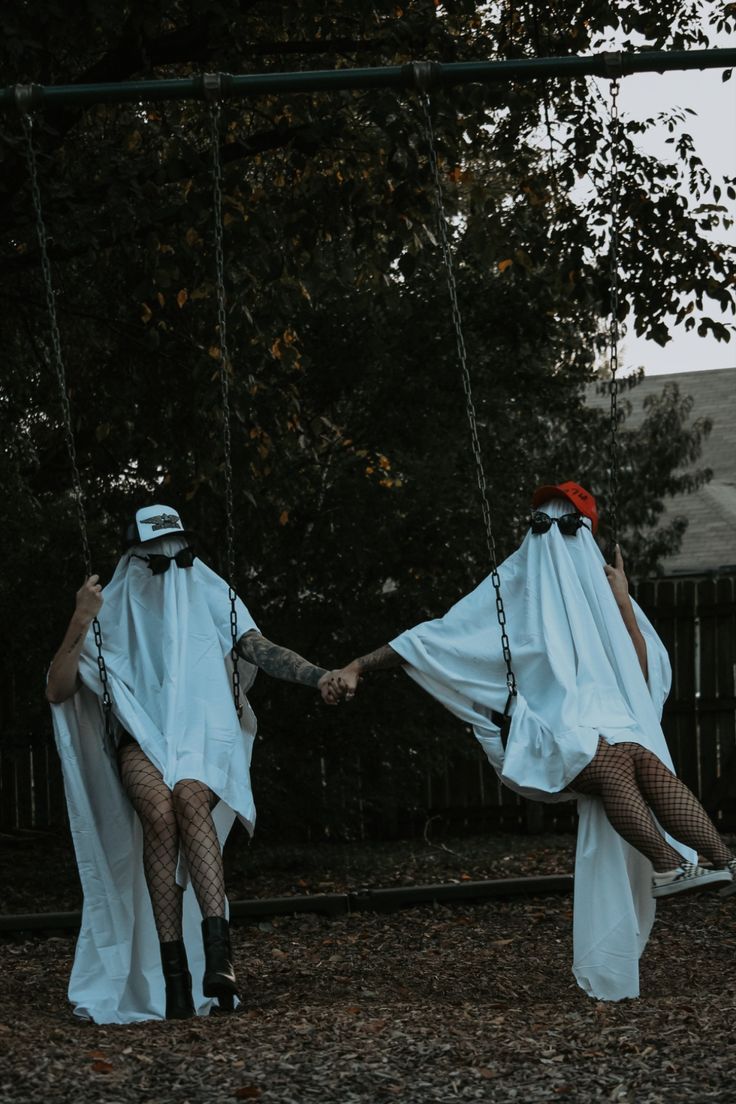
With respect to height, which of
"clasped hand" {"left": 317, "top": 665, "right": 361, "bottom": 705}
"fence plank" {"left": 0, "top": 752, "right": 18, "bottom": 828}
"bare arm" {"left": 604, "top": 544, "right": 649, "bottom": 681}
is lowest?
"fence plank" {"left": 0, "top": 752, "right": 18, "bottom": 828}

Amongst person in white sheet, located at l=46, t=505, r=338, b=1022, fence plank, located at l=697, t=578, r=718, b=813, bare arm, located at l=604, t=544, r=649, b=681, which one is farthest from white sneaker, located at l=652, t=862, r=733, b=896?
fence plank, located at l=697, t=578, r=718, b=813

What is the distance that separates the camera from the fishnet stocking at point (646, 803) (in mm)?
5621

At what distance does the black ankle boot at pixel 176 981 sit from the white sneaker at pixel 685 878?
5.71 feet

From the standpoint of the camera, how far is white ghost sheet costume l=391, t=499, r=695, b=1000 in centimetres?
564

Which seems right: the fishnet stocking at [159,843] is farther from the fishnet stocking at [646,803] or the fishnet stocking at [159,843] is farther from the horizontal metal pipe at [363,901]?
the horizontal metal pipe at [363,901]

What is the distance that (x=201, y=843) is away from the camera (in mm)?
5562

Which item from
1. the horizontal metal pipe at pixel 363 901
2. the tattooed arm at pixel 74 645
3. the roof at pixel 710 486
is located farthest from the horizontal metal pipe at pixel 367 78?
the roof at pixel 710 486

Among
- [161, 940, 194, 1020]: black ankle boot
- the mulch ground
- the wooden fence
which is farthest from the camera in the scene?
the wooden fence

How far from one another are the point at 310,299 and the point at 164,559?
19.7 feet

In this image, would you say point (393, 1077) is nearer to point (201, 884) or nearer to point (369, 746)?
point (201, 884)

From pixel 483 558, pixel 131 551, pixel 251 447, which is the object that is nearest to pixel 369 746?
pixel 483 558

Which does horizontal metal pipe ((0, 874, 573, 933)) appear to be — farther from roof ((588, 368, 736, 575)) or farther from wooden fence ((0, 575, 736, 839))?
roof ((588, 368, 736, 575))

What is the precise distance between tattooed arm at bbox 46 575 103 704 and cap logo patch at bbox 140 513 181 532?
344 millimetres

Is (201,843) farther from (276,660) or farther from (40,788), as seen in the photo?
(40,788)
